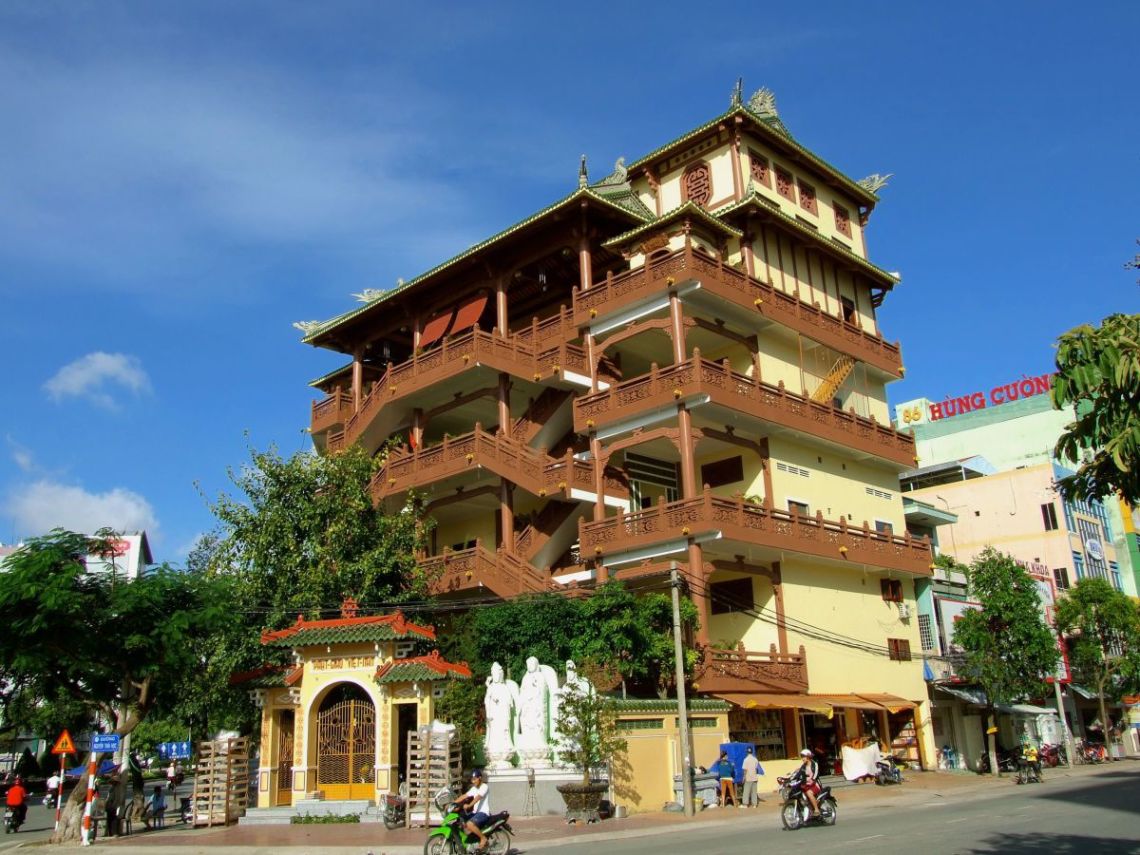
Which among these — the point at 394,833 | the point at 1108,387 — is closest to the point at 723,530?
the point at 394,833

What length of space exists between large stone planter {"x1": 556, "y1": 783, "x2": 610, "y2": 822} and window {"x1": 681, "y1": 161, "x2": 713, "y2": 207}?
2141 centimetres

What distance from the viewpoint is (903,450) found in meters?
36.6

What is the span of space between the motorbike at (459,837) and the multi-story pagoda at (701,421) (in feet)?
37.9

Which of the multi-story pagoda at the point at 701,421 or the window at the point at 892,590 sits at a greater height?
the multi-story pagoda at the point at 701,421

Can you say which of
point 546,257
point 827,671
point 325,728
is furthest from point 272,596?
point 827,671

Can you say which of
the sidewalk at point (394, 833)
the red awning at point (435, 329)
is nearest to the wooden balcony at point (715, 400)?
the red awning at point (435, 329)

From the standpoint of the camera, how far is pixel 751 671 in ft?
90.5

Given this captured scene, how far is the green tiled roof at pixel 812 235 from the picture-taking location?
32312mm

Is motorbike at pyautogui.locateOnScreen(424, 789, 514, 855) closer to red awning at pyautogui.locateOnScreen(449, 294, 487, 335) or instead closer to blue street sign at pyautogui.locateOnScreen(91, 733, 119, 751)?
blue street sign at pyautogui.locateOnScreen(91, 733, 119, 751)

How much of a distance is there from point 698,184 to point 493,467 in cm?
1306

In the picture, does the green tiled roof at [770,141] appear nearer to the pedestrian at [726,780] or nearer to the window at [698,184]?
the window at [698,184]

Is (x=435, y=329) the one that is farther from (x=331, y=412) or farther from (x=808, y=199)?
(x=808, y=199)

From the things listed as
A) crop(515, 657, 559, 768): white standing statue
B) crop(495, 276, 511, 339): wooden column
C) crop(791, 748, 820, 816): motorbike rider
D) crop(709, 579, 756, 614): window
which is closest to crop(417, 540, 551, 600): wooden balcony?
crop(515, 657, 559, 768): white standing statue

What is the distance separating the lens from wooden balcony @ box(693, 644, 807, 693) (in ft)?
86.7
